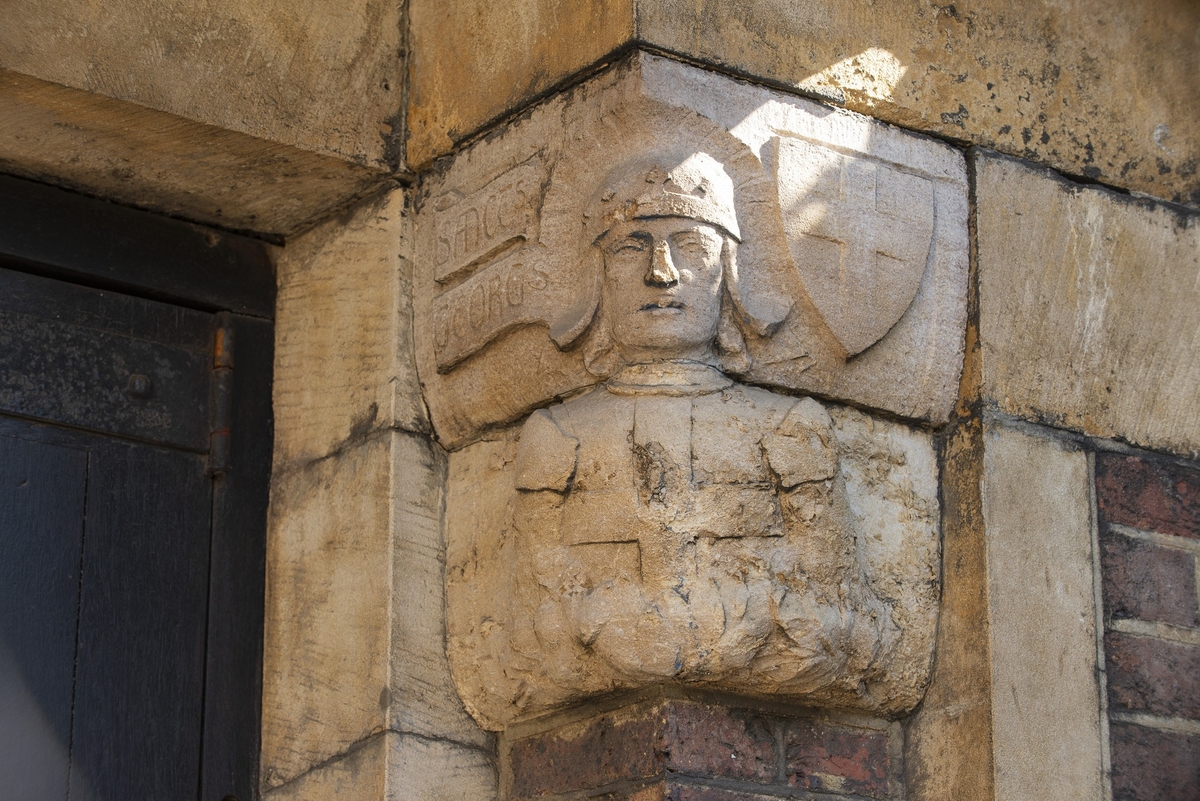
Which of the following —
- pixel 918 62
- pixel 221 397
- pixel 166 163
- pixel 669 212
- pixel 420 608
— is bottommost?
pixel 420 608

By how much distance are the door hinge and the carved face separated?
33.4 inches

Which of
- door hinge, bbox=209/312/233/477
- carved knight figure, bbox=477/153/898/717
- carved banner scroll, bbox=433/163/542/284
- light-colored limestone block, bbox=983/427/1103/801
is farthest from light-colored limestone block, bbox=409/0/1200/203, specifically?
light-colored limestone block, bbox=983/427/1103/801

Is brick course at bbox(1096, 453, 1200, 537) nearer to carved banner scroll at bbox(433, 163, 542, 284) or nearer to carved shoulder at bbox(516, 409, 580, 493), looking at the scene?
carved shoulder at bbox(516, 409, 580, 493)

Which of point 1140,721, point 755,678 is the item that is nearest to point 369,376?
point 755,678

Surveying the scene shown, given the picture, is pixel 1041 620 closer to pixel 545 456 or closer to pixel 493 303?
pixel 545 456

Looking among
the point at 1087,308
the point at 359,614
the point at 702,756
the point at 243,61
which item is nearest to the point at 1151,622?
the point at 1087,308

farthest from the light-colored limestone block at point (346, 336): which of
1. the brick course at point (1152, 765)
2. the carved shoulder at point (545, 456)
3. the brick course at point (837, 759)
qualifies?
the brick course at point (1152, 765)

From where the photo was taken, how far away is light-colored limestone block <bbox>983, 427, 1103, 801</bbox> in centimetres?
268

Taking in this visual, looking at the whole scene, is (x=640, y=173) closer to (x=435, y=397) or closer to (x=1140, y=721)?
(x=435, y=397)

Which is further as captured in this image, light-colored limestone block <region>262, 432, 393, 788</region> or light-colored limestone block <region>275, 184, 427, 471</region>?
light-colored limestone block <region>275, 184, 427, 471</region>

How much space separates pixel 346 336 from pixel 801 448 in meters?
0.91

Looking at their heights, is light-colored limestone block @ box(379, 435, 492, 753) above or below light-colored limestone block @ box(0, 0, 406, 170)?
below

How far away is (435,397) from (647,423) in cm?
51

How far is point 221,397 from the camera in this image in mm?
3188
